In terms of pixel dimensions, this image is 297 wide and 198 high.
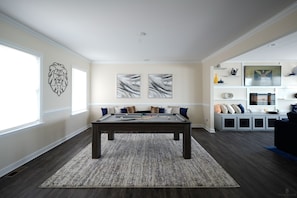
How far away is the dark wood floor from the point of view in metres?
2.42

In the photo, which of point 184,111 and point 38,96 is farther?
point 184,111

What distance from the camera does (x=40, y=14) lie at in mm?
2939

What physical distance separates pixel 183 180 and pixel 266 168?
163cm

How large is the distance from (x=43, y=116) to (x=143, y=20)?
3.00 metres

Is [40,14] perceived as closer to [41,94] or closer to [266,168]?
[41,94]

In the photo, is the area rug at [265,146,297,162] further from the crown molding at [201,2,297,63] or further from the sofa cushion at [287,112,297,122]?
the crown molding at [201,2,297,63]

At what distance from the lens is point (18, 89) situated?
138 inches

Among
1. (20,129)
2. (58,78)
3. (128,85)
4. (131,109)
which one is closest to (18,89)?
(20,129)

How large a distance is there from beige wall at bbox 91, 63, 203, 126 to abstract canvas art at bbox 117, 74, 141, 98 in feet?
0.51

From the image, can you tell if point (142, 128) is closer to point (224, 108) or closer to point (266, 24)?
point (266, 24)

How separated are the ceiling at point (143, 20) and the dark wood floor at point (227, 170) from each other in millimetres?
2573

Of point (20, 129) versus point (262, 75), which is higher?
point (262, 75)

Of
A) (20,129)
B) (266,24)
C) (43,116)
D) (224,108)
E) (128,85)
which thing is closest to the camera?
(266,24)

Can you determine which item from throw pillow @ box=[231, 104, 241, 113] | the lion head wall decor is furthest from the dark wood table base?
throw pillow @ box=[231, 104, 241, 113]
